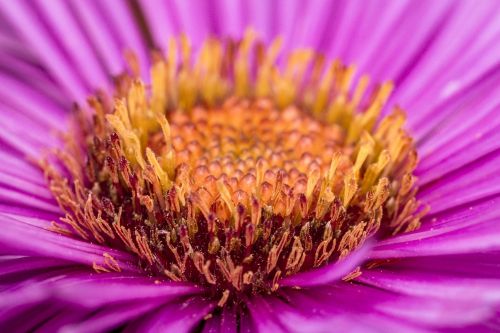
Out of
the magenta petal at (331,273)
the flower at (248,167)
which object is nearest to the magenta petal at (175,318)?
the flower at (248,167)

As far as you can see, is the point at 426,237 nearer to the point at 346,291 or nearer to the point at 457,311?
the point at 346,291

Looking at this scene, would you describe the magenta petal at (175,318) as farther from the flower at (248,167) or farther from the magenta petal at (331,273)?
the magenta petal at (331,273)

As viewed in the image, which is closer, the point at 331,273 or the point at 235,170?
the point at 331,273

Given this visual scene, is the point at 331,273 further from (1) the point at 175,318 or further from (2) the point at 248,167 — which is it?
(2) the point at 248,167

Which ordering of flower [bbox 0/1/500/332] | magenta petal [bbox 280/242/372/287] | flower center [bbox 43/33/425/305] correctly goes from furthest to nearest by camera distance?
flower center [bbox 43/33/425/305] → flower [bbox 0/1/500/332] → magenta petal [bbox 280/242/372/287]

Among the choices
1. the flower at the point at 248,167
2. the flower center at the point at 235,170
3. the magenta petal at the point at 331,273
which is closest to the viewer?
the magenta petal at the point at 331,273

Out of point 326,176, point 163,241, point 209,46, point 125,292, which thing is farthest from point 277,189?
point 209,46

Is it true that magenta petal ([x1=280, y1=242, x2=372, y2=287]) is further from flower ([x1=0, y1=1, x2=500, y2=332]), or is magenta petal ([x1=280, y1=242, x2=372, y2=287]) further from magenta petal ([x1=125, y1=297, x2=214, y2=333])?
magenta petal ([x1=125, y1=297, x2=214, y2=333])

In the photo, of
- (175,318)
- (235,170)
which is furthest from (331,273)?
(235,170)

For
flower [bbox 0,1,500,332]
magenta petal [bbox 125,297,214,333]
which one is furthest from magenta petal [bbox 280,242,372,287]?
magenta petal [bbox 125,297,214,333]
